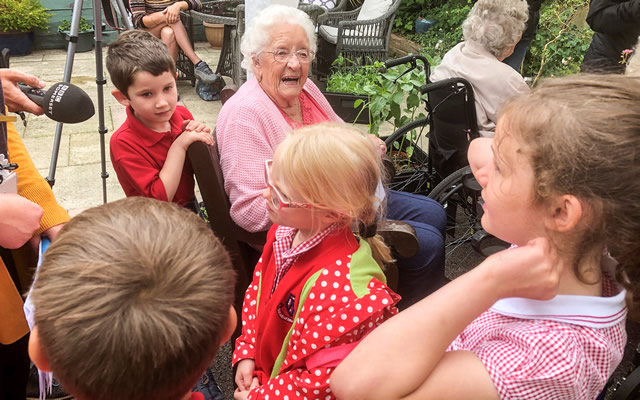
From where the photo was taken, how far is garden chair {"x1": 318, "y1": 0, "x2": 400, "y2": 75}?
566 cm

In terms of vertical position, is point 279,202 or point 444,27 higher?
point 279,202

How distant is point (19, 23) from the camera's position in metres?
6.84

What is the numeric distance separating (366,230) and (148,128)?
3.60 feet

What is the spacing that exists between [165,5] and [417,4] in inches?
178

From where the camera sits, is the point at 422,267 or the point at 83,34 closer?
the point at 422,267

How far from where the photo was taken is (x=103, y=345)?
715mm

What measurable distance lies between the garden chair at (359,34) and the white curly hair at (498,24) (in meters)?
2.61

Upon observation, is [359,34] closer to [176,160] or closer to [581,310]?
[176,160]

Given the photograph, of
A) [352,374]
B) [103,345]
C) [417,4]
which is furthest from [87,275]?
[417,4]

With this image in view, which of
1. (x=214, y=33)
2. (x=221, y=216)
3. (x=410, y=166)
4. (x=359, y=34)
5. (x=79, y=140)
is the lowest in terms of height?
(x=79, y=140)

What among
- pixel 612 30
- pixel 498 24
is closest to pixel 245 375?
pixel 498 24

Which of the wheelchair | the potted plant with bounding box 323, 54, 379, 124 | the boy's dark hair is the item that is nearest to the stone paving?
the potted plant with bounding box 323, 54, 379, 124

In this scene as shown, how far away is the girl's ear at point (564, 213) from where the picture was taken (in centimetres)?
85

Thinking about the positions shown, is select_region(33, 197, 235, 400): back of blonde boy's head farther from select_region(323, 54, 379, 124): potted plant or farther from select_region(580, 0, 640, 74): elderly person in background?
select_region(323, 54, 379, 124): potted plant
